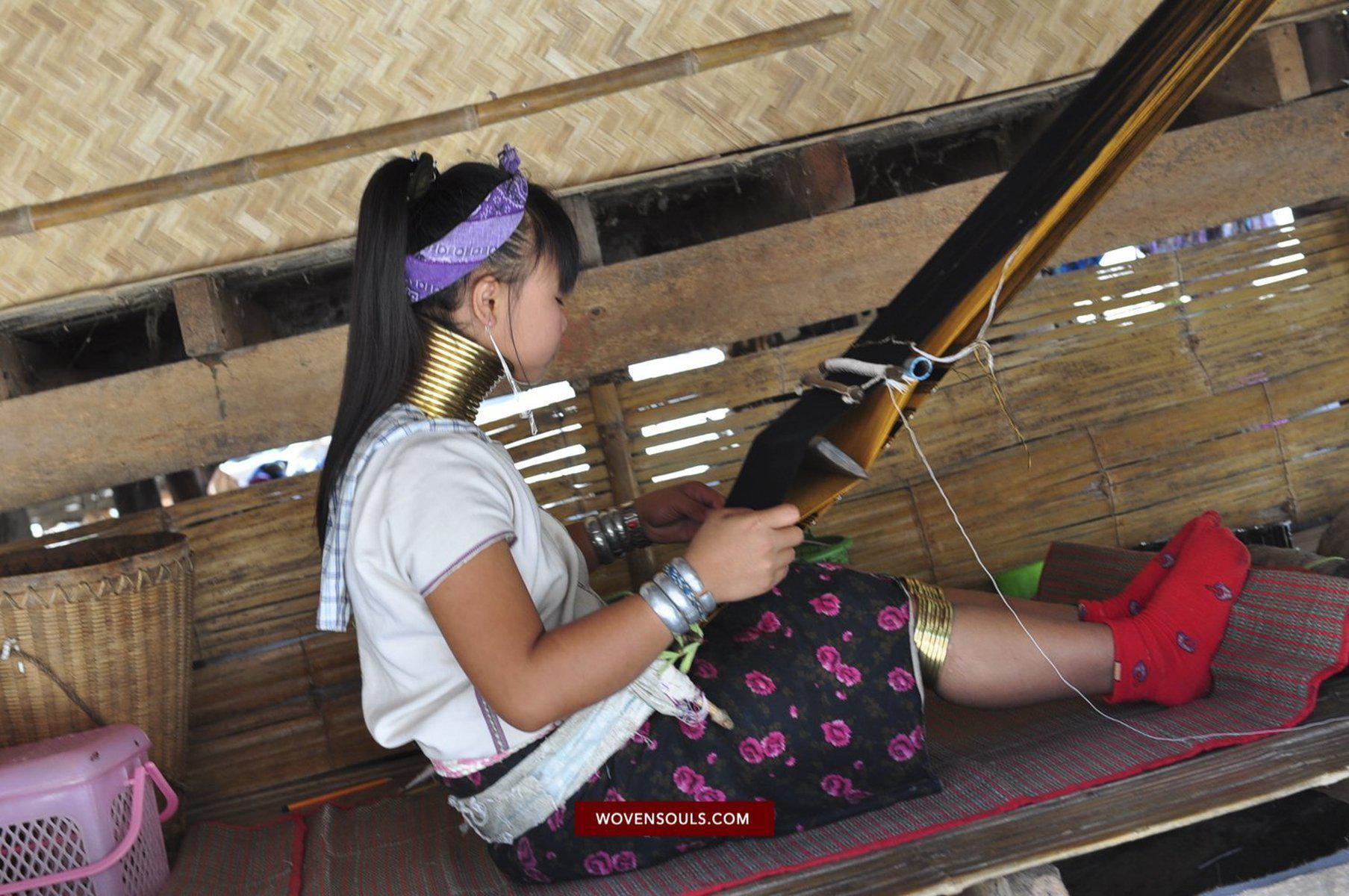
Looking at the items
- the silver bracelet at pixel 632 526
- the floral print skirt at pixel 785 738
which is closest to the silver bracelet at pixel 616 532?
the silver bracelet at pixel 632 526

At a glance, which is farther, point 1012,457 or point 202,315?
point 1012,457

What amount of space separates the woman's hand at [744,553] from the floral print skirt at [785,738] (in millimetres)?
207

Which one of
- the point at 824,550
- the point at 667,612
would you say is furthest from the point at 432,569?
the point at 824,550

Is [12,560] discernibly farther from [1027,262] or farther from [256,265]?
[1027,262]

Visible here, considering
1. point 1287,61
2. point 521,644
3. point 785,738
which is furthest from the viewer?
point 1287,61

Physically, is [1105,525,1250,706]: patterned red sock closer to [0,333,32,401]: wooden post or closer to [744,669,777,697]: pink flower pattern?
[744,669,777,697]: pink flower pattern

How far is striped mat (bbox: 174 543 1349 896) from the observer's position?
1.77 metres

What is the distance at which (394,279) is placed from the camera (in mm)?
1758

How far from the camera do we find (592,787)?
70.2 inches

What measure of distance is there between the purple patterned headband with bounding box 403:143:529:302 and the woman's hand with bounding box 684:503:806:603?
1.81 feet

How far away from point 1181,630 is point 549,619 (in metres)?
1.09

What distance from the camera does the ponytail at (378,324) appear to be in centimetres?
176

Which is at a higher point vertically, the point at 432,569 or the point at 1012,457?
the point at 432,569

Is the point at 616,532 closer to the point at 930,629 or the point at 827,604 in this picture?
the point at 827,604
